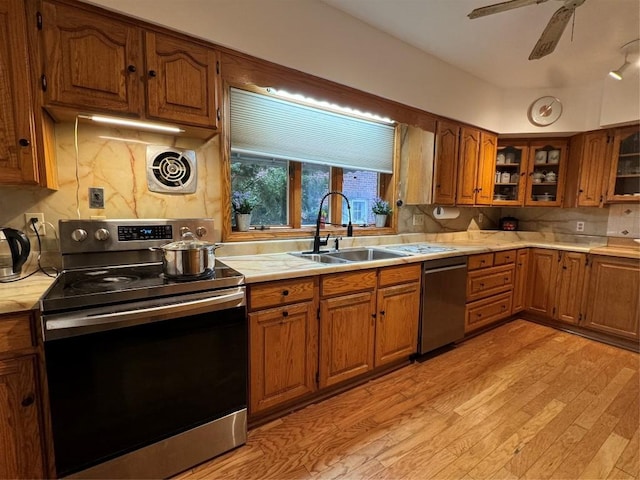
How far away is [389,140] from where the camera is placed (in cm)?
313

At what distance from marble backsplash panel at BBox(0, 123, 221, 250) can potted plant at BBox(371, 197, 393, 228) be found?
164 centimetres

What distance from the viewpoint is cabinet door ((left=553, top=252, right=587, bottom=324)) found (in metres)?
3.19

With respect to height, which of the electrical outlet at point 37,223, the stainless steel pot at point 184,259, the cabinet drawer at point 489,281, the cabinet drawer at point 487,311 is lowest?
the cabinet drawer at point 487,311

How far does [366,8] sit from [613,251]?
3170 mm

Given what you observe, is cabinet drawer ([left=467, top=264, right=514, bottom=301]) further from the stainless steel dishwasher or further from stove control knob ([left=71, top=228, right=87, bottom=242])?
stove control knob ([left=71, top=228, right=87, bottom=242])

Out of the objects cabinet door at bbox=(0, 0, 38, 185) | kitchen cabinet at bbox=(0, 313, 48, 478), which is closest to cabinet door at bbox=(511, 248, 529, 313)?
kitchen cabinet at bbox=(0, 313, 48, 478)

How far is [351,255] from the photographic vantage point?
270 cm

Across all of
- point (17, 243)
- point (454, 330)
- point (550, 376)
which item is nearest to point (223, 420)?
point (17, 243)

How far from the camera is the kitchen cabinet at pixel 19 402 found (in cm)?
120

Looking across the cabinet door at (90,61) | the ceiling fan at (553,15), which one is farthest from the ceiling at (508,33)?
the cabinet door at (90,61)

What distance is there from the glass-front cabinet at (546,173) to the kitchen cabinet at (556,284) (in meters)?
0.67

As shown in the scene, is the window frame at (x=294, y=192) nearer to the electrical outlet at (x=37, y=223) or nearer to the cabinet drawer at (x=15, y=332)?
the electrical outlet at (x=37, y=223)

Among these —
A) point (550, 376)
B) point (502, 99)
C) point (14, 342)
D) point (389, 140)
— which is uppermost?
point (502, 99)

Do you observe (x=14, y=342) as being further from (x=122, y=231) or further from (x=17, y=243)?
(x=122, y=231)
